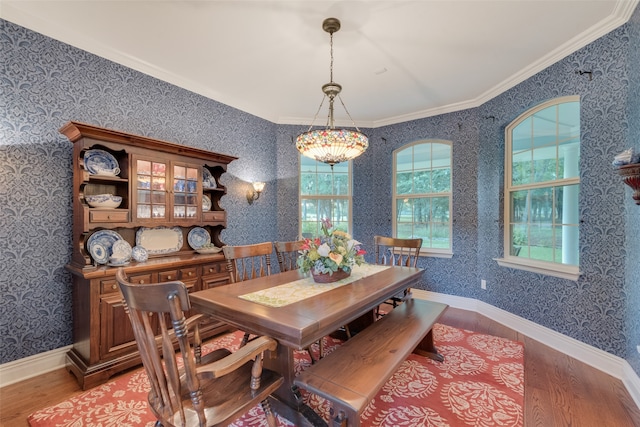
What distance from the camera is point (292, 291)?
1.94 m

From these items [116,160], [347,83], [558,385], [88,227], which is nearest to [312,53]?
[347,83]

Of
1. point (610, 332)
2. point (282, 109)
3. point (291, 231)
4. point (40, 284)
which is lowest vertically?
point (610, 332)

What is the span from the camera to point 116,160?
262 centimetres

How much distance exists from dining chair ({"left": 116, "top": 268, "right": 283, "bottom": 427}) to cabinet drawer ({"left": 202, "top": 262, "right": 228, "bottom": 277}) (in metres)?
1.54

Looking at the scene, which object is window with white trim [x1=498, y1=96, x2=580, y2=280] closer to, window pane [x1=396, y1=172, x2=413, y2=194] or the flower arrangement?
window pane [x1=396, y1=172, x2=413, y2=194]

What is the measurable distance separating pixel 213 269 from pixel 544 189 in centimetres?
361

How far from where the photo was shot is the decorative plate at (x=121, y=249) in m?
2.44

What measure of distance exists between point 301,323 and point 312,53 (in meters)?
2.48

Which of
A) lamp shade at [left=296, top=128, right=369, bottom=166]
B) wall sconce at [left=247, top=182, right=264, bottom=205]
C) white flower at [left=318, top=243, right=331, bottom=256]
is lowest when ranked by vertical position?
white flower at [left=318, top=243, right=331, bottom=256]

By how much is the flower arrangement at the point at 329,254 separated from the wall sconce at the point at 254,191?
1.95 m

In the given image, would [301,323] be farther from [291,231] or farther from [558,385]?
[291,231]

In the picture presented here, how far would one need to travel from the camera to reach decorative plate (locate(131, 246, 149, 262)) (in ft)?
8.40

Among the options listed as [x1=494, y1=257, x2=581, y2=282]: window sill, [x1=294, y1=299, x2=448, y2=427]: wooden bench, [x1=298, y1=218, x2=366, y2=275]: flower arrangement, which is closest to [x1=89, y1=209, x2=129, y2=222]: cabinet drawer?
[x1=298, y1=218, x2=366, y2=275]: flower arrangement

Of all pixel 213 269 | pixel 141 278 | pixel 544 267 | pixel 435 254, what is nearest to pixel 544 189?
pixel 544 267
